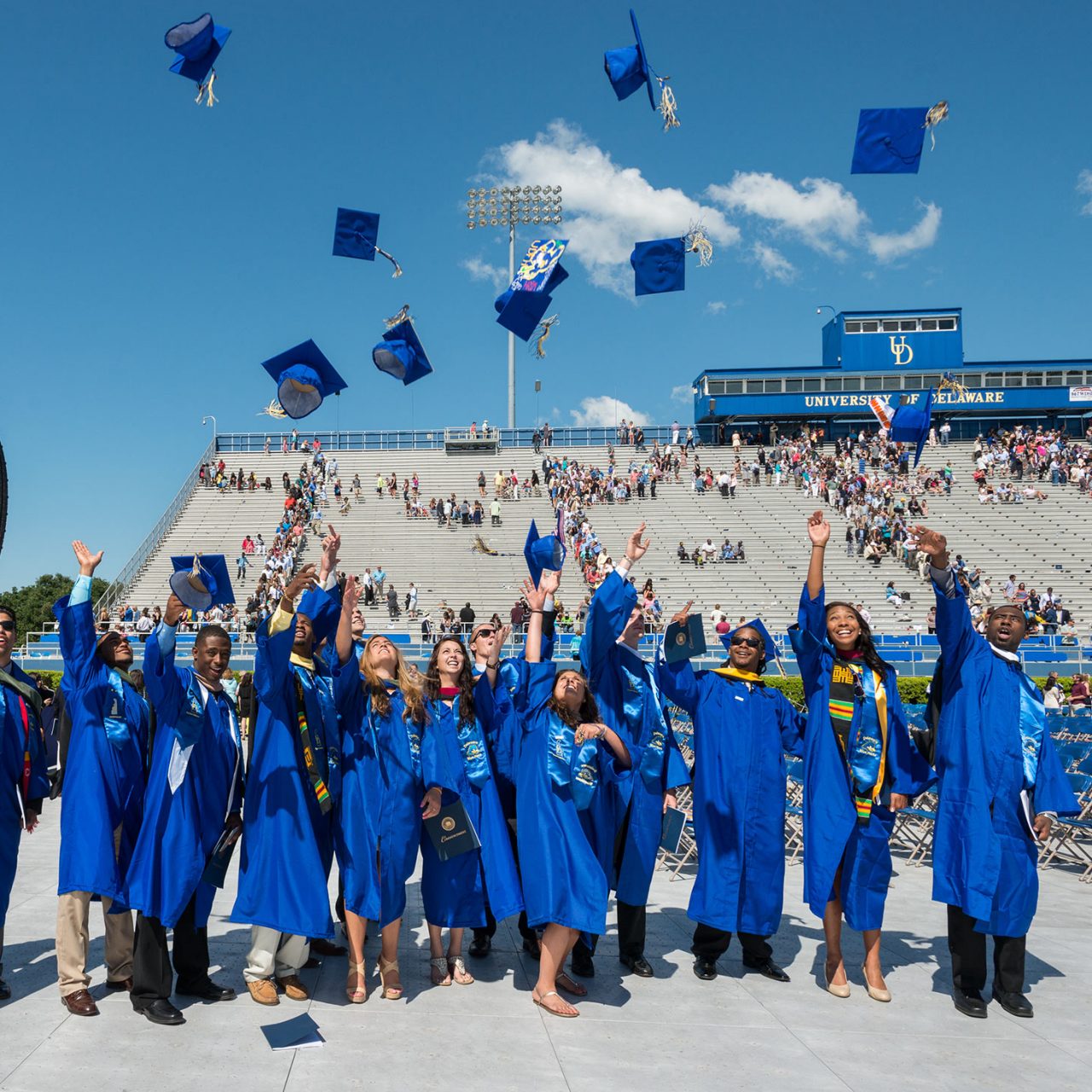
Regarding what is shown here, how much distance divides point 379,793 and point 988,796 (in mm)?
2838

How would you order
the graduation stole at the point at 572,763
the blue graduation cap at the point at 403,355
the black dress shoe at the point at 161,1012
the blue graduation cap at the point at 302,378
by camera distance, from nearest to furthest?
the black dress shoe at the point at 161,1012 → the graduation stole at the point at 572,763 → the blue graduation cap at the point at 302,378 → the blue graduation cap at the point at 403,355

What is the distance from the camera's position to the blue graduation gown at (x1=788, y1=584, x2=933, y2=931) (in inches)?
193

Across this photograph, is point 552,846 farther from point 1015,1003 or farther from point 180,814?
point 1015,1003

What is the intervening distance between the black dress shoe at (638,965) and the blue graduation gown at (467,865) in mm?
718

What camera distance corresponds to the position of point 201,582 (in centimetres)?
486

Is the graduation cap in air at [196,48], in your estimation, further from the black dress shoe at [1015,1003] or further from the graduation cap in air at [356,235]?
the black dress shoe at [1015,1003]

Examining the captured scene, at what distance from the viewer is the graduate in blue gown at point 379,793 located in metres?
4.66

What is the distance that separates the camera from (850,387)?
1686 inches

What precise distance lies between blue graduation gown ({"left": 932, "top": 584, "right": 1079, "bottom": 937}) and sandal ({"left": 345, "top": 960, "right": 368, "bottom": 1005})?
2.66 metres

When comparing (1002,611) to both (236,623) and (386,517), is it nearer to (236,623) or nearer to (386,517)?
(236,623)

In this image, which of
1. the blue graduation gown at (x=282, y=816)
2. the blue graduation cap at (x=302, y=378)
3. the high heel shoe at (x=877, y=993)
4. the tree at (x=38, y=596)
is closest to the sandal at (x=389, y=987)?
the blue graduation gown at (x=282, y=816)

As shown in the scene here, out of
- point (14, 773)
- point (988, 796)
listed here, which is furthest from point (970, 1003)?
point (14, 773)

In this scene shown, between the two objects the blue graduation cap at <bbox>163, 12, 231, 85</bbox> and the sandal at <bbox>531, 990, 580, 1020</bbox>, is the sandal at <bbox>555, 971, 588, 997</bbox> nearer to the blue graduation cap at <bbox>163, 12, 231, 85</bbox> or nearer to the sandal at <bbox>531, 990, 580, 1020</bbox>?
the sandal at <bbox>531, 990, 580, 1020</bbox>

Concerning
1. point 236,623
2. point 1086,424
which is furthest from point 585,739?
point 1086,424
